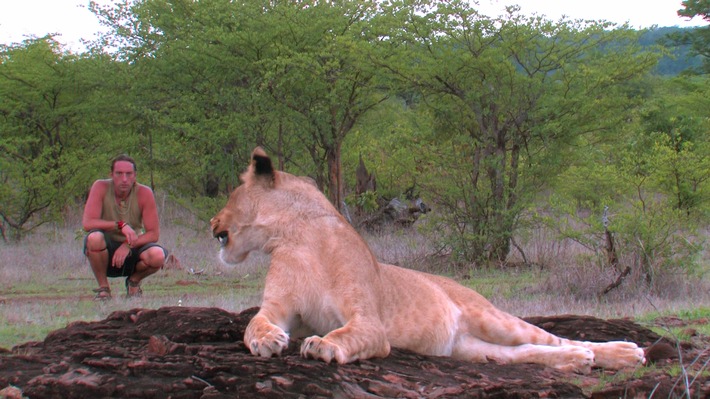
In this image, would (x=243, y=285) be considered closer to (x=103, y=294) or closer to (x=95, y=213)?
(x=103, y=294)

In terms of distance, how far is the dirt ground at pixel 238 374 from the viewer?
2.98 meters

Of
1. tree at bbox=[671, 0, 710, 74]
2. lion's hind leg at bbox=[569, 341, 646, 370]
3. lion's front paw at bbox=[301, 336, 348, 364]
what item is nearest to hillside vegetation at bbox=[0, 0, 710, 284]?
lion's hind leg at bbox=[569, 341, 646, 370]

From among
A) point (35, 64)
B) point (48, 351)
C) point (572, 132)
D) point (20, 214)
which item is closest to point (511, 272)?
point (572, 132)

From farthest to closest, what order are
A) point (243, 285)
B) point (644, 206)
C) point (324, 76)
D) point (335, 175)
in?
point (335, 175)
point (324, 76)
point (243, 285)
point (644, 206)

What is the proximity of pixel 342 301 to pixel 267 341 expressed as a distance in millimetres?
503

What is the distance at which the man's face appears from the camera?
26.2 ft

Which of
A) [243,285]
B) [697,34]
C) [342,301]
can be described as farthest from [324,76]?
[697,34]

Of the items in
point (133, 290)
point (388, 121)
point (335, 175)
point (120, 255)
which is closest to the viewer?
point (120, 255)

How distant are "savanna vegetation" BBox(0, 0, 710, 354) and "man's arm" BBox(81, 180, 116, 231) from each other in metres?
2.53

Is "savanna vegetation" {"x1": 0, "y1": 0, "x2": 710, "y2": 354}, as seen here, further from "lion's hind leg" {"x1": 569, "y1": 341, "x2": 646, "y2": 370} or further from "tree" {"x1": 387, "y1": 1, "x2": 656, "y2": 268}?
"lion's hind leg" {"x1": 569, "y1": 341, "x2": 646, "y2": 370}

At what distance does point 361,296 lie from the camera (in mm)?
3846

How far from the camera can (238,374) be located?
3082 millimetres

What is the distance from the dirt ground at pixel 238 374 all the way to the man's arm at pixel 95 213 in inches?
147

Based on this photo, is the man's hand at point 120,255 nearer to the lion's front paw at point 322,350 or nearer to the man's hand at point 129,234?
the man's hand at point 129,234
